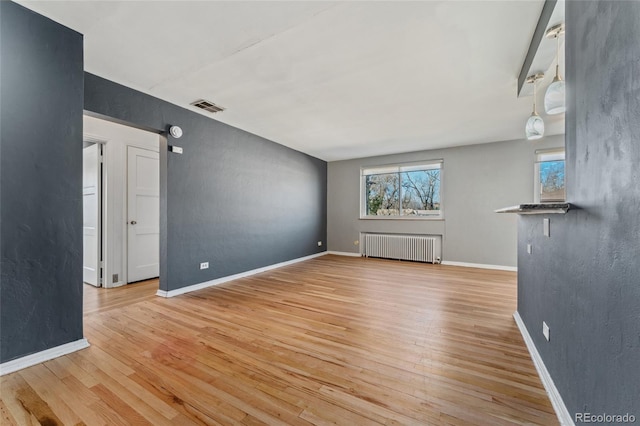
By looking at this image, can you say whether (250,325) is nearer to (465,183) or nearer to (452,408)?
(452,408)

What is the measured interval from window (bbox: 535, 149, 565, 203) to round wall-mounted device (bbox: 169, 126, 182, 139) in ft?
20.9

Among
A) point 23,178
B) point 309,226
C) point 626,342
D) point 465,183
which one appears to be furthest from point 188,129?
point 465,183

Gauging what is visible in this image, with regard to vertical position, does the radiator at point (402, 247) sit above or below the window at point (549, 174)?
below

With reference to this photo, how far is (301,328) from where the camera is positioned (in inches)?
101

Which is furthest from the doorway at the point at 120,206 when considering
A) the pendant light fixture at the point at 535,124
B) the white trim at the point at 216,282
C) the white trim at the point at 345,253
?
the pendant light fixture at the point at 535,124

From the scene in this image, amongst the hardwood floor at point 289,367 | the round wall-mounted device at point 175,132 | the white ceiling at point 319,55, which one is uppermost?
the white ceiling at point 319,55

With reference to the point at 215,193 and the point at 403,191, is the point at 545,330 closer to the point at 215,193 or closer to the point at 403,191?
the point at 215,193

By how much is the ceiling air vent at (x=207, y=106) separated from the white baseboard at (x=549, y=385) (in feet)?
14.2

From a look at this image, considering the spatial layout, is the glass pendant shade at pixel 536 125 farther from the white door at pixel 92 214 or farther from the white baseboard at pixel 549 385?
the white door at pixel 92 214

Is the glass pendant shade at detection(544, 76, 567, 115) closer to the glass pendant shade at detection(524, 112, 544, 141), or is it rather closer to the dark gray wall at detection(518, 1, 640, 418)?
the dark gray wall at detection(518, 1, 640, 418)

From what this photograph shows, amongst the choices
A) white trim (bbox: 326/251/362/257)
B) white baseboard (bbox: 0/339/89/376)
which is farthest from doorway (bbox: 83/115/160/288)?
white trim (bbox: 326/251/362/257)

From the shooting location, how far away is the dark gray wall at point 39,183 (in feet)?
6.09

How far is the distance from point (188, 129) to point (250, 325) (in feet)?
Answer: 9.49

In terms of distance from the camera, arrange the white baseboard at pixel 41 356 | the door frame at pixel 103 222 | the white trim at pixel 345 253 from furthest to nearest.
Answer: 1. the white trim at pixel 345 253
2. the door frame at pixel 103 222
3. the white baseboard at pixel 41 356
